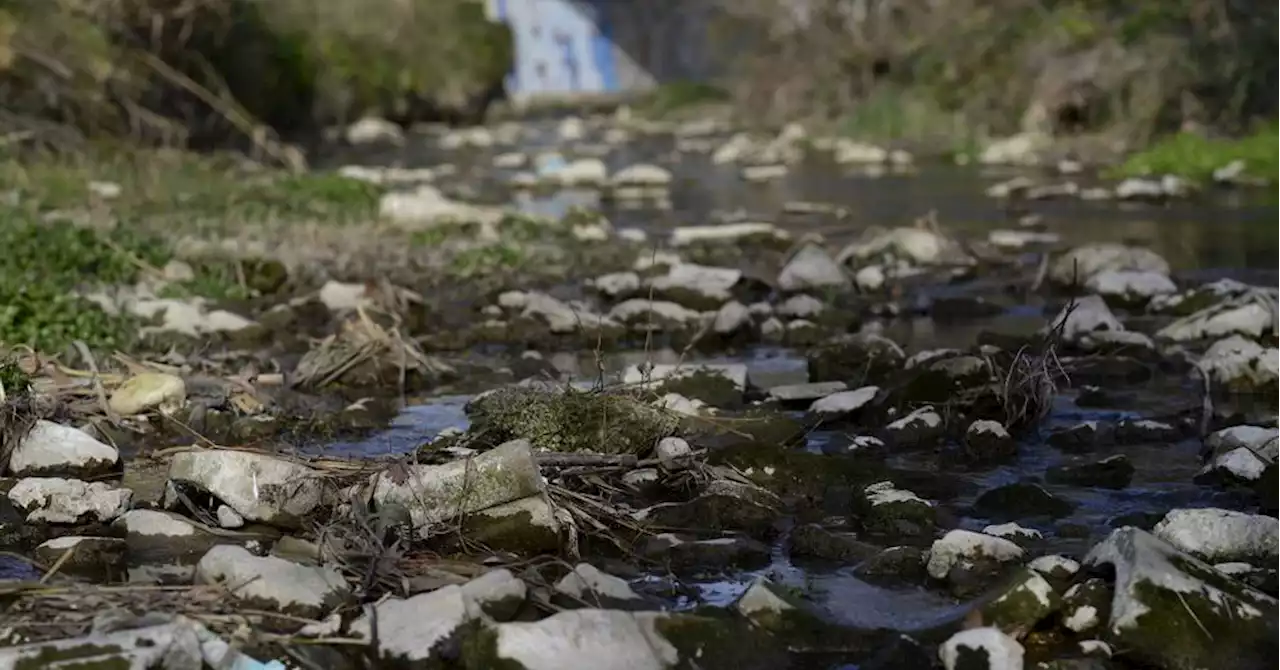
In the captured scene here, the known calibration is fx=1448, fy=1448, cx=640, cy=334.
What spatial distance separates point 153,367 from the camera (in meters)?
5.46

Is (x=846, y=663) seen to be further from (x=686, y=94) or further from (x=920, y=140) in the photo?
(x=686, y=94)

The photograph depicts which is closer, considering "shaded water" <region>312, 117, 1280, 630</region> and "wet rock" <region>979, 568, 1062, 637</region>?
"wet rock" <region>979, 568, 1062, 637</region>

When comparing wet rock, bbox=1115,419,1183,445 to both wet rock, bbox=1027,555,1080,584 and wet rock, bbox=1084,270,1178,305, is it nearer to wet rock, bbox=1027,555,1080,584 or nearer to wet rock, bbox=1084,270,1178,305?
wet rock, bbox=1027,555,1080,584

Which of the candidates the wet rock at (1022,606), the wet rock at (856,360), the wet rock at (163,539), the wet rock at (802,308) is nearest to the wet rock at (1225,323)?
the wet rock at (856,360)

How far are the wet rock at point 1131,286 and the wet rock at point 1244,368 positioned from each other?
1.82 meters

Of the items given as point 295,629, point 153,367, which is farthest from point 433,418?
point 295,629

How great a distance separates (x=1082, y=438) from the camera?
4746 millimetres

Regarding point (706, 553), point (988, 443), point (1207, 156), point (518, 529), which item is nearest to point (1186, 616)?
point (706, 553)

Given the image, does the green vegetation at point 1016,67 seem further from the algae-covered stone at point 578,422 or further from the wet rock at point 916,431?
the algae-covered stone at point 578,422

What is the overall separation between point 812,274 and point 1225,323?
239 centimetres

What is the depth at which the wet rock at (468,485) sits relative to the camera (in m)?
3.68

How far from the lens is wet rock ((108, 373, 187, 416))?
16.4 ft

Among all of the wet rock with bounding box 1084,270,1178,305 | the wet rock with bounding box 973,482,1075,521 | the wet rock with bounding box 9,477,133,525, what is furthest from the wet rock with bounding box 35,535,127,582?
the wet rock with bounding box 1084,270,1178,305

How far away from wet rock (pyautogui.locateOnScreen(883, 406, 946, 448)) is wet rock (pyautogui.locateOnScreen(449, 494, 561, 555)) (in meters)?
1.54
